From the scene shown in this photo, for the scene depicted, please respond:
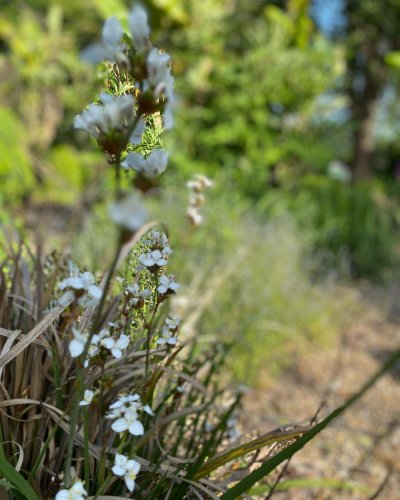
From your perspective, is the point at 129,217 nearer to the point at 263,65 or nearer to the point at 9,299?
the point at 9,299

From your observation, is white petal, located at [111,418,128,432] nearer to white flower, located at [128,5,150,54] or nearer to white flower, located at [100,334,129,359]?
white flower, located at [100,334,129,359]

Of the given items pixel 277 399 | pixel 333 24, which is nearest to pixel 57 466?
pixel 277 399

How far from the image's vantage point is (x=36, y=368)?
3.58 feet

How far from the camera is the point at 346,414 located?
3037 millimetres

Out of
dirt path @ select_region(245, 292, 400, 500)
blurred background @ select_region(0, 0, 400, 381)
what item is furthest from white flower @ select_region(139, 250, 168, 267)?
blurred background @ select_region(0, 0, 400, 381)

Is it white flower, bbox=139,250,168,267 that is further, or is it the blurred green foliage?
the blurred green foliage

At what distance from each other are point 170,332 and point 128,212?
491mm

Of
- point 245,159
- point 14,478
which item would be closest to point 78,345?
point 14,478

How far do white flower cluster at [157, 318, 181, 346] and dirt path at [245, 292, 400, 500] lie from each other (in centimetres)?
76

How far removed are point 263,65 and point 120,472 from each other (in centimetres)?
625

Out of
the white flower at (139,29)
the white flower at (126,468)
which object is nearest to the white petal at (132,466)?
the white flower at (126,468)

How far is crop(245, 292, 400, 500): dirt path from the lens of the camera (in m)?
2.18

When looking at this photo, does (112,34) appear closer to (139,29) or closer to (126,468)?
(139,29)

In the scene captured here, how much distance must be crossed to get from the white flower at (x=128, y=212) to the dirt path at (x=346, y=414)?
1.20 m
